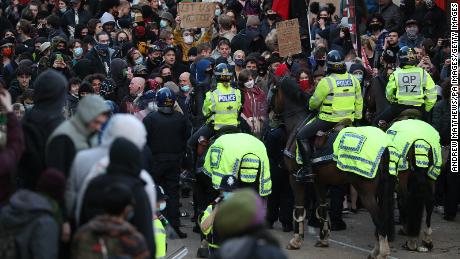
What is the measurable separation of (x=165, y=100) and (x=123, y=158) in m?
7.70

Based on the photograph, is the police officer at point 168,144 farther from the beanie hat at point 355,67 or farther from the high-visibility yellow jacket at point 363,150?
A: the beanie hat at point 355,67

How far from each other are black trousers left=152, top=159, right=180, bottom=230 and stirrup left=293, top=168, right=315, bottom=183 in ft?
5.61

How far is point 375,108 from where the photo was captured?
17906 mm

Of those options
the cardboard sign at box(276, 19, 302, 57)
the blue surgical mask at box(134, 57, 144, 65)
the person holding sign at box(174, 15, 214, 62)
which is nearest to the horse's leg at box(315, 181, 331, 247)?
the cardboard sign at box(276, 19, 302, 57)

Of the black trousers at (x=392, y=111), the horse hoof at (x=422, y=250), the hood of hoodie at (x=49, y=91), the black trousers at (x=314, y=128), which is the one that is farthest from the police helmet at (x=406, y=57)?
the hood of hoodie at (x=49, y=91)

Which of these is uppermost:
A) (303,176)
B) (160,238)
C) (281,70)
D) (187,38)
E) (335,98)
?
(187,38)

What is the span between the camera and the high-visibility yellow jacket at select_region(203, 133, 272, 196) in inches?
552

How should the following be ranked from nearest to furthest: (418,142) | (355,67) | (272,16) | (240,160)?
(240,160) < (418,142) < (355,67) < (272,16)

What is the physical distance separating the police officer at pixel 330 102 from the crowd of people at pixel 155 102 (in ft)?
0.30

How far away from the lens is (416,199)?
15.5 m

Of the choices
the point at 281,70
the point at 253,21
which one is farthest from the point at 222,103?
the point at 253,21

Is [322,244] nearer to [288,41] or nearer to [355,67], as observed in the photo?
[355,67]

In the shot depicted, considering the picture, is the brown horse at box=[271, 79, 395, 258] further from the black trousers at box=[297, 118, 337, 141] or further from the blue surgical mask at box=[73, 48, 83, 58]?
the blue surgical mask at box=[73, 48, 83, 58]

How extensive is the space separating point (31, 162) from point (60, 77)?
73cm
